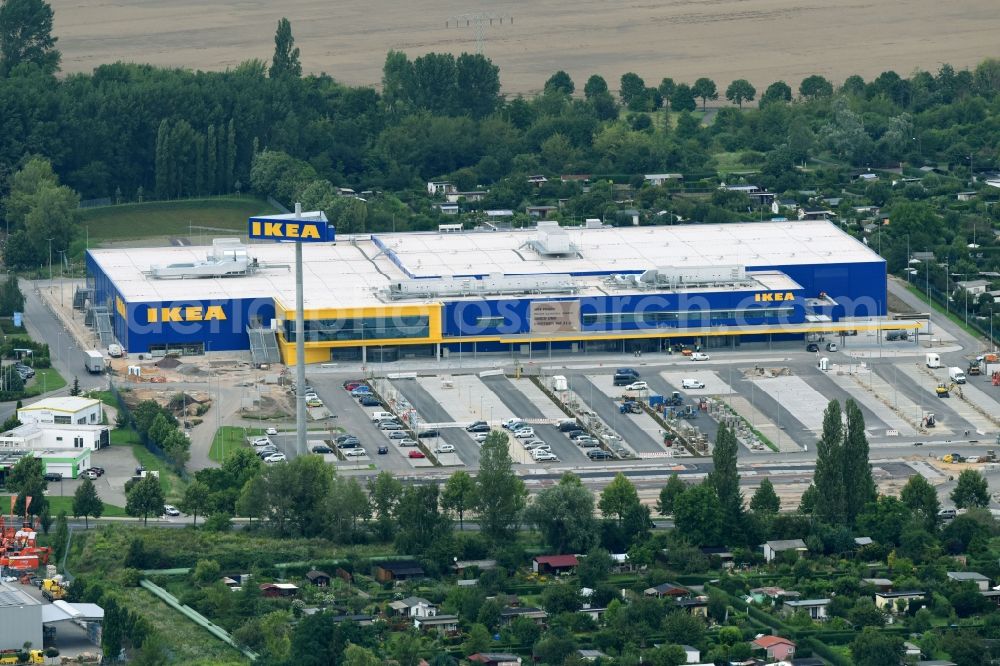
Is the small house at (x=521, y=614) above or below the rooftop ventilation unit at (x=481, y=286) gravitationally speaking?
below

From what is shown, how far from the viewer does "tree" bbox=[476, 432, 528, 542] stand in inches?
4077

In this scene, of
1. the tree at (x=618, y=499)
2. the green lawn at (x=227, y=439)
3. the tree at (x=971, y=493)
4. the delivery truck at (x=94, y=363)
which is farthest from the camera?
the delivery truck at (x=94, y=363)

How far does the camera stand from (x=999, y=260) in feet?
487

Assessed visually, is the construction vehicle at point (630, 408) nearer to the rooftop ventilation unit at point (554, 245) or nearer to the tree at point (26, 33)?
the rooftop ventilation unit at point (554, 245)

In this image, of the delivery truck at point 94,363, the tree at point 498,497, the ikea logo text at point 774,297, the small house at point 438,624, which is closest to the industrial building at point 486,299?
the ikea logo text at point 774,297

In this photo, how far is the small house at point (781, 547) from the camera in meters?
102

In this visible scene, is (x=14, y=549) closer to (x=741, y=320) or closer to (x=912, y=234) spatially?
(x=741, y=320)

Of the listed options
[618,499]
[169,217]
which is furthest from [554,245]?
[618,499]

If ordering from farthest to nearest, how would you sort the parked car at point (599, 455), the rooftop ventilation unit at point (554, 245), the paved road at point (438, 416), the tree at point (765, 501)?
the rooftop ventilation unit at point (554, 245) < the paved road at point (438, 416) < the parked car at point (599, 455) < the tree at point (765, 501)

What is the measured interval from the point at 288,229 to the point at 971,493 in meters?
30.0

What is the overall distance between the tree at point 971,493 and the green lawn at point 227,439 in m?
27.3

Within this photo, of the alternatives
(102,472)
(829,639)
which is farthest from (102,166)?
(829,639)

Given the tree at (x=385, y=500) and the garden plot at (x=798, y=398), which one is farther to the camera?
the garden plot at (x=798, y=398)

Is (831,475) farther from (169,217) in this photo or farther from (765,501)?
(169,217)
